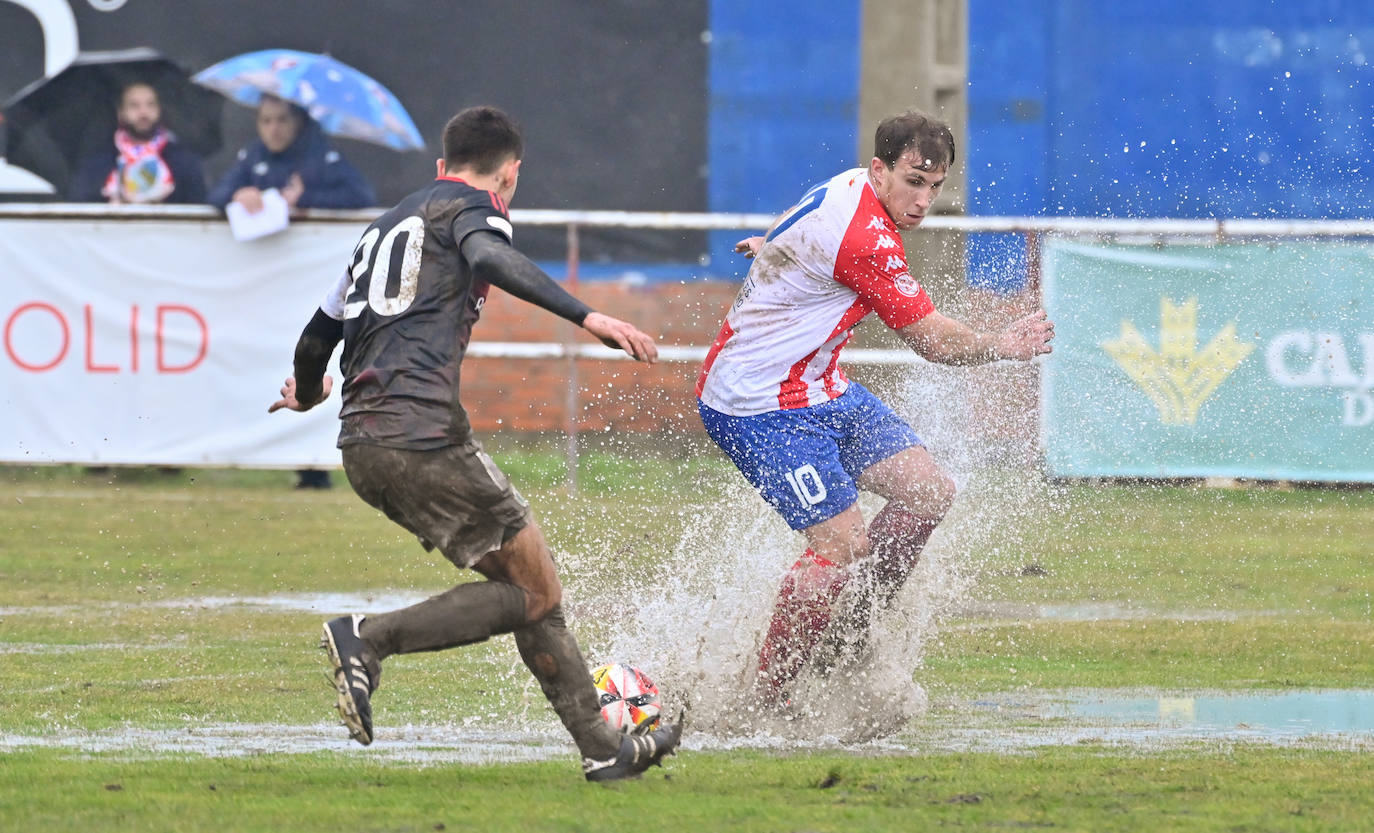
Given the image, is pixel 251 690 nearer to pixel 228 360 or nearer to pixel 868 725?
pixel 868 725

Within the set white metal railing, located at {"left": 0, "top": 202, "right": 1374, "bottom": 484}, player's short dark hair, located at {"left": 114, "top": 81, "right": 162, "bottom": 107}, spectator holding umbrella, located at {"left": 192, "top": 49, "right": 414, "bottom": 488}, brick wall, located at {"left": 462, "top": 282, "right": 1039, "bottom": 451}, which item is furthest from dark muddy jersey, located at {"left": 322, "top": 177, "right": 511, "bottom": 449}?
player's short dark hair, located at {"left": 114, "top": 81, "right": 162, "bottom": 107}

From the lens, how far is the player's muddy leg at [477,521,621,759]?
6113 millimetres

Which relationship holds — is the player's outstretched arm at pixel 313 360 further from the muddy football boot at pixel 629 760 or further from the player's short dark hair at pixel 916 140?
the player's short dark hair at pixel 916 140

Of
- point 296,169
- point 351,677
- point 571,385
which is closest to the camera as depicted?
point 351,677

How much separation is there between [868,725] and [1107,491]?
718cm

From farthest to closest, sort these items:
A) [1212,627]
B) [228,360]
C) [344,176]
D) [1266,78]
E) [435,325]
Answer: [1266,78]
[344,176]
[228,360]
[1212,627]
[435,325]

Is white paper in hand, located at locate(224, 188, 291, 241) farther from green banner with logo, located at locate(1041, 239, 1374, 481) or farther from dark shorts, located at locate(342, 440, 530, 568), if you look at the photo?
dark shorts, located at locate(342, 440, 530, 568)

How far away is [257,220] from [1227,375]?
21.2ft

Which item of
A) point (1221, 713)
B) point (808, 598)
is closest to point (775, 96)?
point (1221, 713)

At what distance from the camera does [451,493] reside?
19.7 ft

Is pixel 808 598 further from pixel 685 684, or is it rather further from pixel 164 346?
pixel 164 346

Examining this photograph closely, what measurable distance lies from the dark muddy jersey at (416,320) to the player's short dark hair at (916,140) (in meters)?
1.60

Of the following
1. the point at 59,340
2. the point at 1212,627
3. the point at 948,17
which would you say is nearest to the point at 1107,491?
the point at 948,17

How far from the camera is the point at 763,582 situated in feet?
25.8
